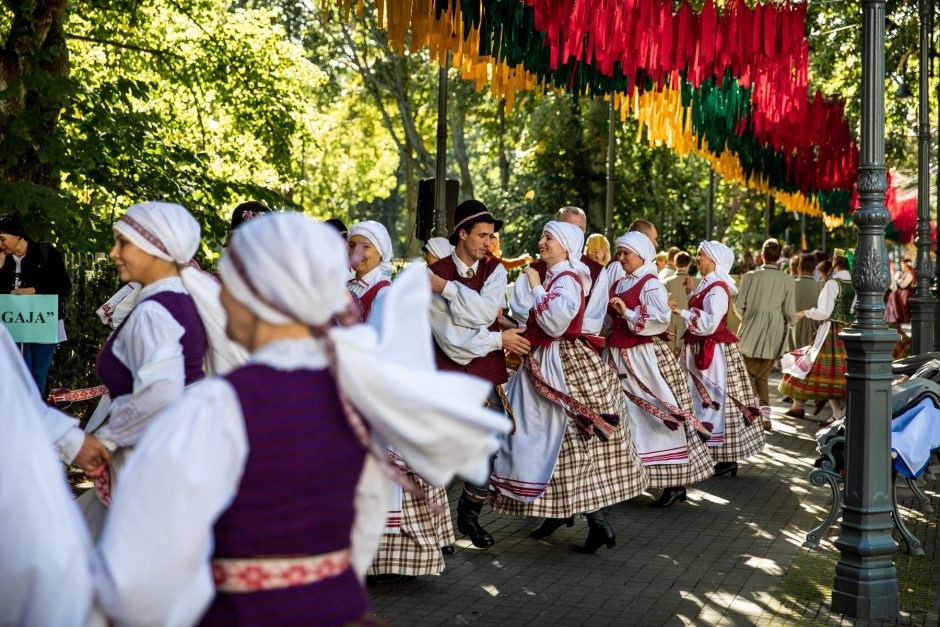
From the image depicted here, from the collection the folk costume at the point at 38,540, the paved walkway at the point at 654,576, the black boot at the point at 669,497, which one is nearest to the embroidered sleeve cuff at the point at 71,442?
the folk costume at the point at 38,540

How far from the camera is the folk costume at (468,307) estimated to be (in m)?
6.88

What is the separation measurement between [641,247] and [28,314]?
4379mm

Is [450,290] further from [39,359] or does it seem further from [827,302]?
[827,302]

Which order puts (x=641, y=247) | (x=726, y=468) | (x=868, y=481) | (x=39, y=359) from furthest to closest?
(x=726, y=468) < (x=39, y=359) < (x=641, y=247) < (x=868, y=481)

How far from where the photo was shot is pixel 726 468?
10508 mm

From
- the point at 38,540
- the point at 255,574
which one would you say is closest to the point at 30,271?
the point at 38,540

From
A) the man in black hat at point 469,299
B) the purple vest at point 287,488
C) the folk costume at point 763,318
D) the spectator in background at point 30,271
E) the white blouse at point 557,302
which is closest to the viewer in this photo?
the purple vest at point 287,488

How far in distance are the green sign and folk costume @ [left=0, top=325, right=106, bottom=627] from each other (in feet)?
19.5

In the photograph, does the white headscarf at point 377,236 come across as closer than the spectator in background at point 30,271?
Yes

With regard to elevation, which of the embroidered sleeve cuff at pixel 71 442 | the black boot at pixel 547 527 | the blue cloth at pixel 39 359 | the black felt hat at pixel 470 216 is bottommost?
the black boot at pixel 547 527

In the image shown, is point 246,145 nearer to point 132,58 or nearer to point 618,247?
point 132,58

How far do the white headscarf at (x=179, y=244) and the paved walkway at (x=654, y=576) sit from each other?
82.6 inches

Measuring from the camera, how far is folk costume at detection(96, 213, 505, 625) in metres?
2.34

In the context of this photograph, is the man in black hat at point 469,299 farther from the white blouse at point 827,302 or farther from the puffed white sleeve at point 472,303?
the white blouse at point 827,302
